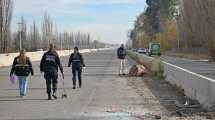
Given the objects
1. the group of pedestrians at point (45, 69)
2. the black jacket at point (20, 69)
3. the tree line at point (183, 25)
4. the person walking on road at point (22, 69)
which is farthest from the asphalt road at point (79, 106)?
the tree line at point (183, 25)

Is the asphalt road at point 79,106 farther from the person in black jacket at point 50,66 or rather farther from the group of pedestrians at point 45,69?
the person in black jacket at point 50,66

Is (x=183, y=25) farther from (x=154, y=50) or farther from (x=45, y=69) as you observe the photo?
(x=45, y=69)

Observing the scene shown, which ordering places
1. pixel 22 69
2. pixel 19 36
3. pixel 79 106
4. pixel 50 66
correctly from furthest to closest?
pixel 19 36
pixel 22 69
pixel 50 66
pixel 79 106

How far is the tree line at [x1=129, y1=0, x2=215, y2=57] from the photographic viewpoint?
73250mm

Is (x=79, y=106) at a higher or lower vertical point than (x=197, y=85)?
lower

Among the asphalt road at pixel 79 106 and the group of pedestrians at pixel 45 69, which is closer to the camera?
the asphalt road at pixel 79 106

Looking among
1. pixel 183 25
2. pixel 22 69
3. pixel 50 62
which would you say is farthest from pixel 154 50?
pixel 50 62

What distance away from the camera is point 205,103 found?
14086 mm

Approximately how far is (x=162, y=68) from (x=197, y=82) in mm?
13029

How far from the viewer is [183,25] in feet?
297

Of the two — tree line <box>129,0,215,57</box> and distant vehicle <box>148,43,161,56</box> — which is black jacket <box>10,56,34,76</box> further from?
distant vehicle <box>148,43,161,56</box>

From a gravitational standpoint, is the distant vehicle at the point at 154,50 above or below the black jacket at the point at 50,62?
below

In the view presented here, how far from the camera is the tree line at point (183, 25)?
73250mm

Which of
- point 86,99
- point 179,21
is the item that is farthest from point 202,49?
point 86,99
